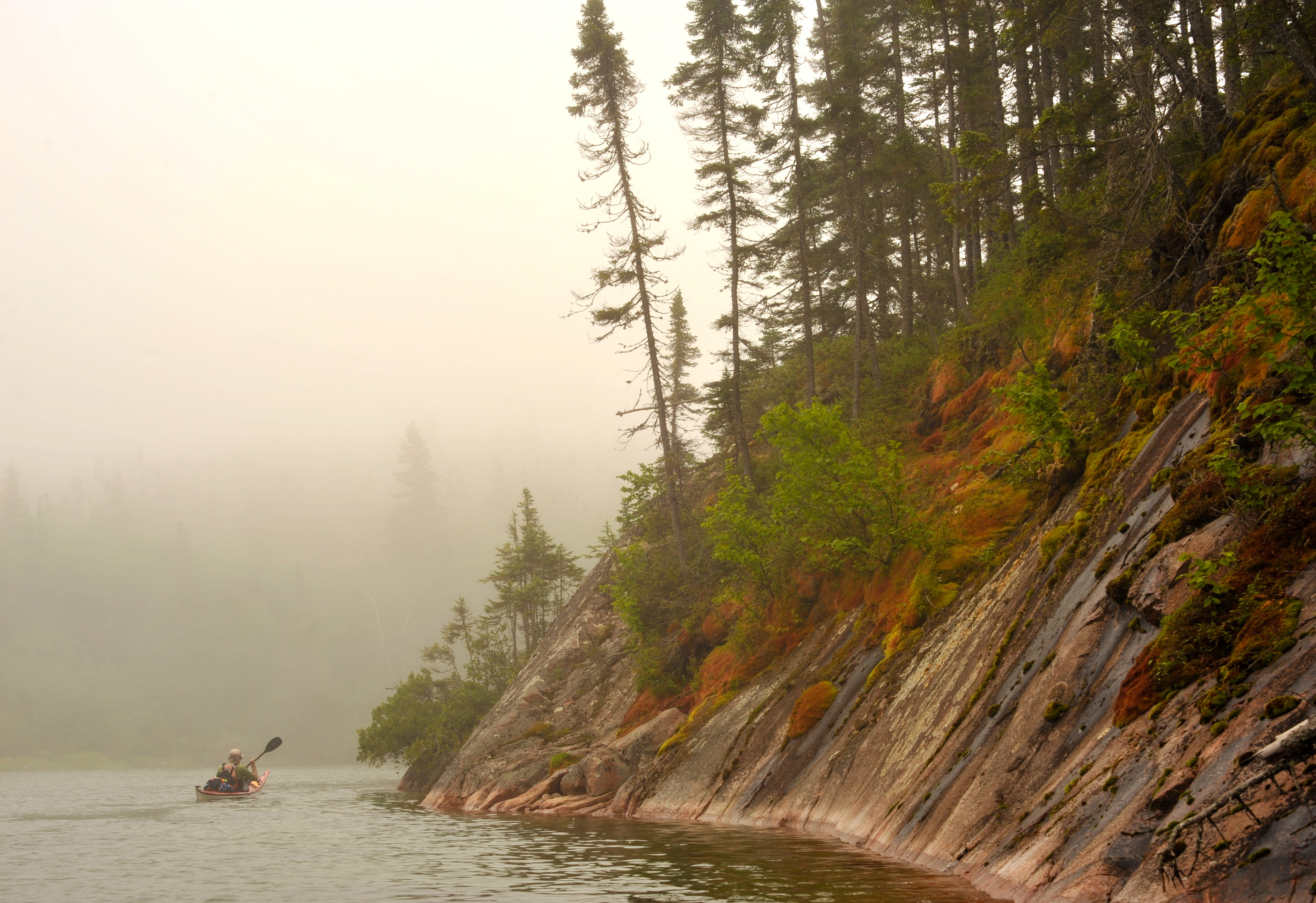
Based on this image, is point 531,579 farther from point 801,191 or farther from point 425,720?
point 801,191

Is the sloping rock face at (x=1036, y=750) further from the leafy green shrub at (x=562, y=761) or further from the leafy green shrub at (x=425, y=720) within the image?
the leafy green shrub at (x=425, y=720)

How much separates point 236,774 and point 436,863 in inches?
1311

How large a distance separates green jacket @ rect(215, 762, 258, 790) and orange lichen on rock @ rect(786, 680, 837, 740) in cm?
3534

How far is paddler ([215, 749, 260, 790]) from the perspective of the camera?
42.4 meters

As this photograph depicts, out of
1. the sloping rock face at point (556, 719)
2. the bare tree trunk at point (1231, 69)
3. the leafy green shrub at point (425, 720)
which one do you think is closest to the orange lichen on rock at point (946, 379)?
the bare tree trunk at point (1231, 69)

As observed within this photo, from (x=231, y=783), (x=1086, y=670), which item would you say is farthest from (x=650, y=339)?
(x=231, y=783)

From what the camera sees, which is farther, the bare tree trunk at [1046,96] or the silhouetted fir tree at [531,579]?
the silhouetted fir tree at [531,579]

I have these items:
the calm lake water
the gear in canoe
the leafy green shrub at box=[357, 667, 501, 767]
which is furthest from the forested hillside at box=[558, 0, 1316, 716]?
the gear in canoe

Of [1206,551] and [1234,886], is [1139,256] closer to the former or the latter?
[1206,551]

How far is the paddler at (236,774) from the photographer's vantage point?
42438 millimetres

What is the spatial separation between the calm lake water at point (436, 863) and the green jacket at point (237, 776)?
10554 mm

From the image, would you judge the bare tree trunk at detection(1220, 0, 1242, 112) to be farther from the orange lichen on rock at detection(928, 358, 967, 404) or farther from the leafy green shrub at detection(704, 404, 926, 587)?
Answer: the orange lichen on rock at detection(928, 358, 967, 404)

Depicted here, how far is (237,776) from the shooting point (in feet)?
140

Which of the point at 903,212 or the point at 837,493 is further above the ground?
the point at 903,212
